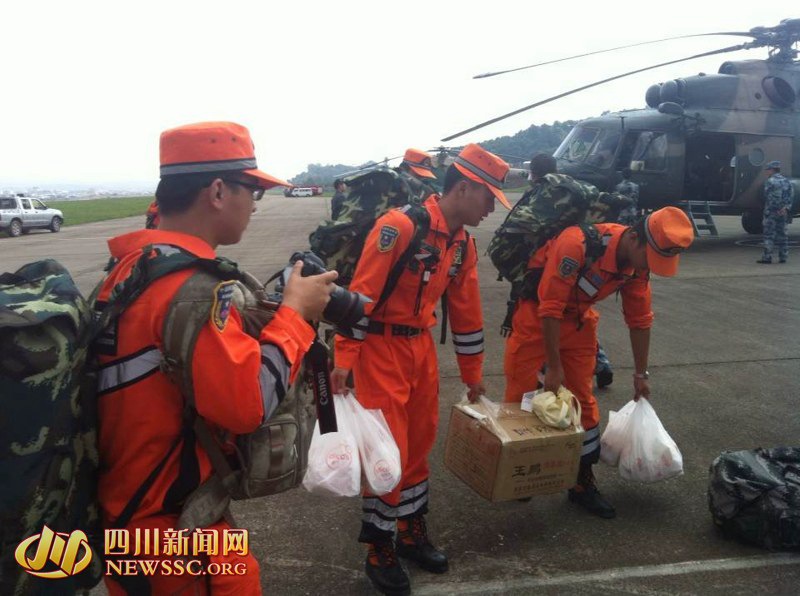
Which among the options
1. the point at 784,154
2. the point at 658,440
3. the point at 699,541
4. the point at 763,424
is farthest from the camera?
the point at 784,154

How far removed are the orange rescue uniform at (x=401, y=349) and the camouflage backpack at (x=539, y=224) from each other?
2.66 ft

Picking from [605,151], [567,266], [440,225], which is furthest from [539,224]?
[605,151]

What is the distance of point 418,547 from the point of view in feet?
10.4

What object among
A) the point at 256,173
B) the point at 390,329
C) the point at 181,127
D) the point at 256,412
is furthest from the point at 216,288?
the point at 390,329

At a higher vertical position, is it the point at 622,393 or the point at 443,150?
the point at 443,150

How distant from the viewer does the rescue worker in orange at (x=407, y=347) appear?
2.96 m

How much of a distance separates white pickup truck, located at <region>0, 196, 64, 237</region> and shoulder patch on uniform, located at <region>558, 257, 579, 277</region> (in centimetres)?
2754

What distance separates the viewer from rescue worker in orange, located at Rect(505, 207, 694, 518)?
3.39 meters

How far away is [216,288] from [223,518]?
697 mm

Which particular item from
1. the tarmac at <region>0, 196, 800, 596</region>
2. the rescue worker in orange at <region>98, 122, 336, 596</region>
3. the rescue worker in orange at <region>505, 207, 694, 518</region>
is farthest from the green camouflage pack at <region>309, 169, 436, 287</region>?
the rescue worker in orange at <region>98, 122, 336, 596</region>

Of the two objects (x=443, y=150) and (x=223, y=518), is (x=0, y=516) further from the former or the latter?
(x=443, y=150)

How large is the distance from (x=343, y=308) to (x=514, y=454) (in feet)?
5.40

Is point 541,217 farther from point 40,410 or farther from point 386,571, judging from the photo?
point 40,410

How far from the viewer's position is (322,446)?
2756mm
